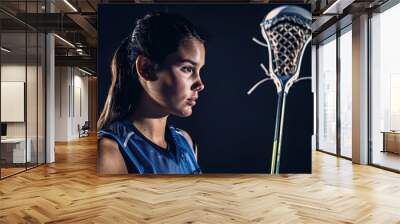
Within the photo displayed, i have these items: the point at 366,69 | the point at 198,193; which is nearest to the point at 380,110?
the point at 366,69

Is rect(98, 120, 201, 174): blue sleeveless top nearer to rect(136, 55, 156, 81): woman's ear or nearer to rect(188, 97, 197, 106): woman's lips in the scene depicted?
rect(188, 97, 197, 106): woman's lips

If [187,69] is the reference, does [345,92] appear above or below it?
below

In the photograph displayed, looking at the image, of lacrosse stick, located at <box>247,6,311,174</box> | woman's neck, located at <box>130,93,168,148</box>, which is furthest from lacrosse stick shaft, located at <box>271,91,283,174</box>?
woman's neck, located at <box>130,93,168,148</box>

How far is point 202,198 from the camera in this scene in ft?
16.4

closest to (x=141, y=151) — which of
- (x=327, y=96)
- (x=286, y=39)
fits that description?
(x=286, y=39)

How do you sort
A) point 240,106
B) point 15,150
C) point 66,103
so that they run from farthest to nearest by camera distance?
1. point 66,103
2. point 15,150
3. point 240,106

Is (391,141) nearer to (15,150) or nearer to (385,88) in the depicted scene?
(385,88)

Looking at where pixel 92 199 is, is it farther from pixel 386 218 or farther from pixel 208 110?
pixel 386 218

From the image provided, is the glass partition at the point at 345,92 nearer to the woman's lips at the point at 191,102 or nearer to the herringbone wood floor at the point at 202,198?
the herringbone wood floor at the point at 202,198

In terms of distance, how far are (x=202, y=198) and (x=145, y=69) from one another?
2.44 meters

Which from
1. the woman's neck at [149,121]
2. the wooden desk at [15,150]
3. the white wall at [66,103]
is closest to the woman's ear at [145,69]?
the woman's neck at [149,121]

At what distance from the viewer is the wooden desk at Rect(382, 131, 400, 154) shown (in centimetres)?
770

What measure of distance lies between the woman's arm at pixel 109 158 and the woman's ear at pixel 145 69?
117 cm

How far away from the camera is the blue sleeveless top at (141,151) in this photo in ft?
20.8
